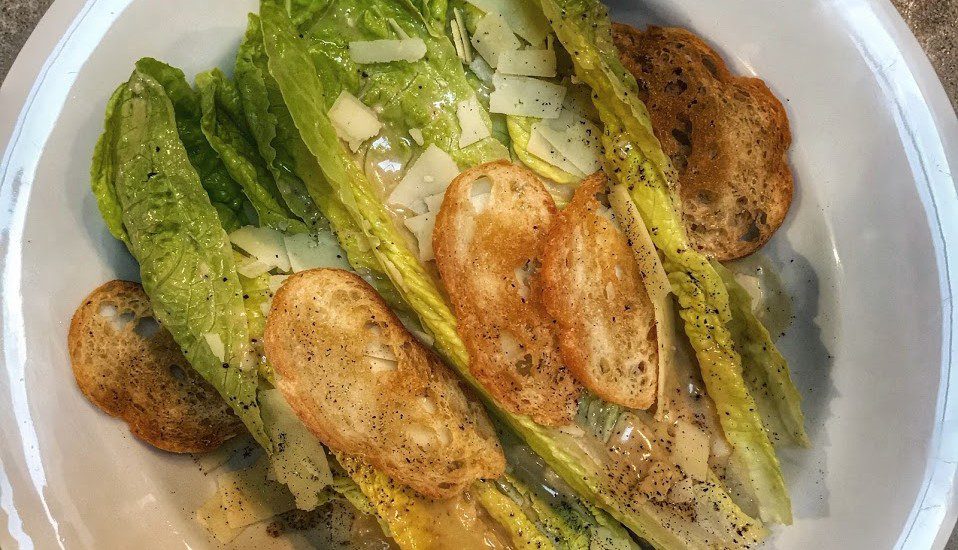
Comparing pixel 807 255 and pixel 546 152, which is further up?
pixel 807 255

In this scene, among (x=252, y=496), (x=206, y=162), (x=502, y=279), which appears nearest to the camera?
(x=502, y=279)

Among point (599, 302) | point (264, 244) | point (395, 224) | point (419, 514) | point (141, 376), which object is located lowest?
point (141, 376)

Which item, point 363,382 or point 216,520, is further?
point 216,520

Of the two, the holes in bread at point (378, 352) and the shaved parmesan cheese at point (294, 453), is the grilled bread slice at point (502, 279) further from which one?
the shaved parmesan cheese at point (294, 453)

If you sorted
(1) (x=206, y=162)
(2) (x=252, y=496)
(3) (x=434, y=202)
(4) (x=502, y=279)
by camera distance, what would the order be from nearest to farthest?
(4) (x=502, y=279), (3) (x=434, y=202), (1) (x=206, y=162), (2) (x=252, y=496)

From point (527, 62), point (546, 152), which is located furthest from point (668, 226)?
point (527, 62)

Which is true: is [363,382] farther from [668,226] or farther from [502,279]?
[668,226]
